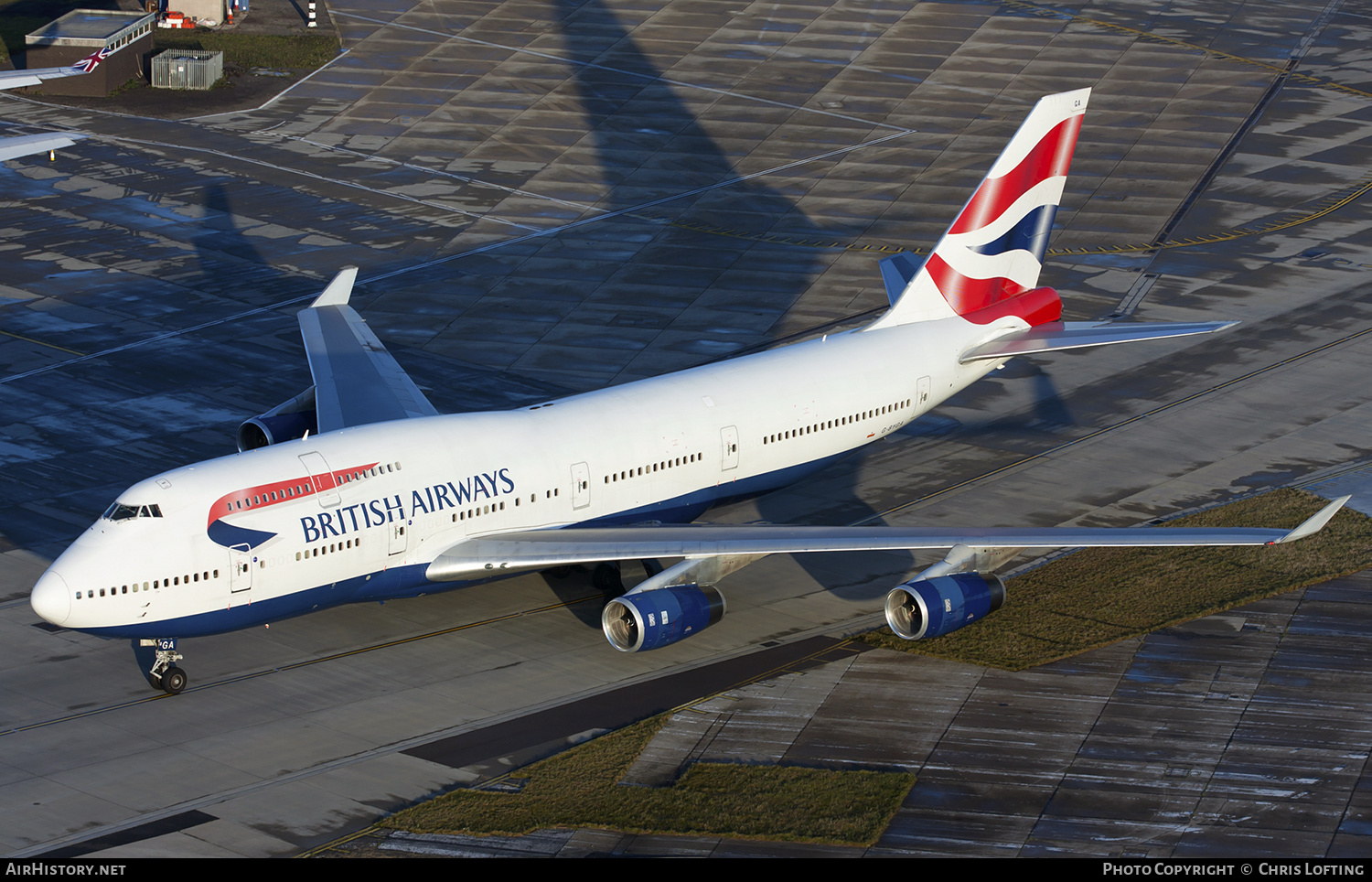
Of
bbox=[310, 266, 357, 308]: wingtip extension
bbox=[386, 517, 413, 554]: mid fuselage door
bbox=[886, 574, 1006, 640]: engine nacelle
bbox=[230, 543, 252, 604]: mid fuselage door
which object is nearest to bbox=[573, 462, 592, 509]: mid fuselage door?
bbox=[386, 517, 413, 554]: mid fuselage door

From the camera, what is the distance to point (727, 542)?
114ft

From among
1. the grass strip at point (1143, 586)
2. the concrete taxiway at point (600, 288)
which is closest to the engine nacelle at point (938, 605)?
the grass strip at point (1143, 586)

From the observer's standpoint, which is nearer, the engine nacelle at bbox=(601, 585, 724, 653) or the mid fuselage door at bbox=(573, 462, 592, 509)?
the engine nacelle at bbox=(601, 585, 724, 653)

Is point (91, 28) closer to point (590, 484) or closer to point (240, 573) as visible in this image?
point (590, 484)

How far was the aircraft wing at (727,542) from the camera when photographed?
33750 millimetres

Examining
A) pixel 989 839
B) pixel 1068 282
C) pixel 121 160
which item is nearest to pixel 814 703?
pixel 989 839

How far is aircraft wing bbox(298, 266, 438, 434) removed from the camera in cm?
4116

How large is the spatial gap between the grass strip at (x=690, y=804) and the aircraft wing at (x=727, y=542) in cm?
523

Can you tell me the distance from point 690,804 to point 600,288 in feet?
114

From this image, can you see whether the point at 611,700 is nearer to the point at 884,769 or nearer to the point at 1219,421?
the point at 884,769

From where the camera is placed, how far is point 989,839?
28875mm

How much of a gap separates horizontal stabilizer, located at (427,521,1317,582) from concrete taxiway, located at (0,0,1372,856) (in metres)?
2.63

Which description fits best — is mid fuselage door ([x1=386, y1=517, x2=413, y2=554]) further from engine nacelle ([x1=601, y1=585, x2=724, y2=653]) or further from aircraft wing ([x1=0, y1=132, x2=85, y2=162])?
aircraft wing ([x1=0, y1=132, x2=85, y2=162])

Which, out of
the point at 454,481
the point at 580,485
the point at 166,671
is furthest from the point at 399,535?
the point at 166,671
